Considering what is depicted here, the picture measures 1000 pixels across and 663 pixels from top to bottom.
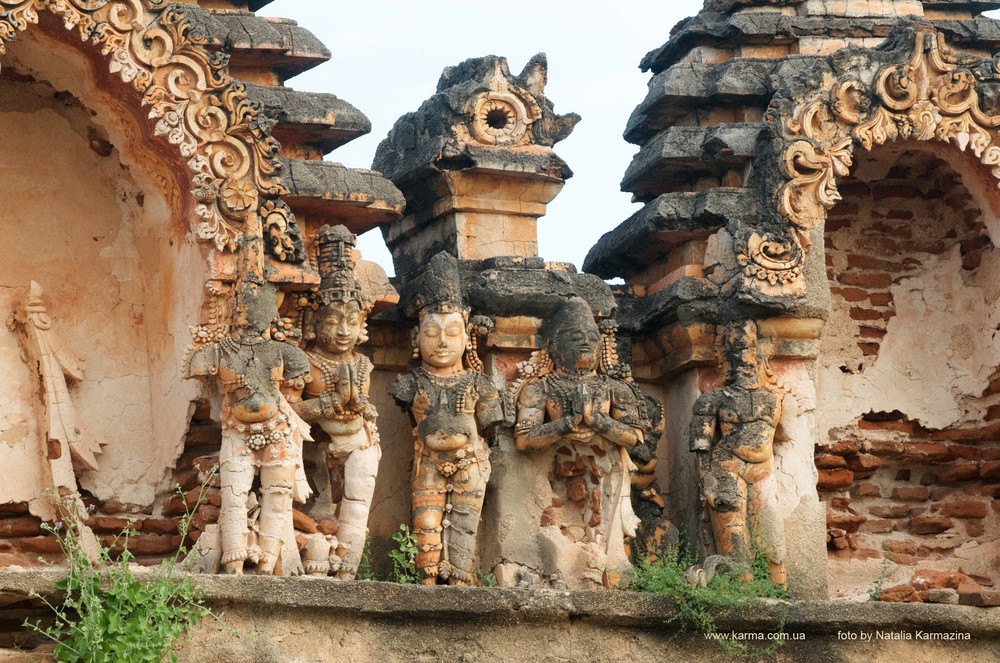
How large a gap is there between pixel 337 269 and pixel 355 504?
1.21 meters

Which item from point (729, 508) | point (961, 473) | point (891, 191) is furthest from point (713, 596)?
point (891, 191)

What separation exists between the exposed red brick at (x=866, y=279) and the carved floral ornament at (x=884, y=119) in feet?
2.88

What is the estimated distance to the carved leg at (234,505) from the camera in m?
12.2

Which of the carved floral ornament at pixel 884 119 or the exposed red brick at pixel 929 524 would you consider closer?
the carved floral ornament at pixel 884 119

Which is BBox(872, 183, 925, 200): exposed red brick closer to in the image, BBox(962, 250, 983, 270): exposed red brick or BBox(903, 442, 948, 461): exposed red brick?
BBox(962, 250, 983, 270): exposed red brick

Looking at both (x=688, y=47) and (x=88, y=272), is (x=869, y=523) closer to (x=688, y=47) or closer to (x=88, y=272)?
(x=688, y=47)

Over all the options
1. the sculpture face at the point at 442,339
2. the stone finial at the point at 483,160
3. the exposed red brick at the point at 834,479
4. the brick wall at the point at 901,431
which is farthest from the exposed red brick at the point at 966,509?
the sculpture face at the point at 442,339

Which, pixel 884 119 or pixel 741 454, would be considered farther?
pixel 884 119

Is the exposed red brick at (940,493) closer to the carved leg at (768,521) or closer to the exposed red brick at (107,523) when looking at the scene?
the carved leg at (768,521)

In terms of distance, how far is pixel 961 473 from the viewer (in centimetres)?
1471

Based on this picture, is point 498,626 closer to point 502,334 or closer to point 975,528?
point 502,334

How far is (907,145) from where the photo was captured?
1427 centimetres

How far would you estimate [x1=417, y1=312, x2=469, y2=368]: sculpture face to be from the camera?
520 inches

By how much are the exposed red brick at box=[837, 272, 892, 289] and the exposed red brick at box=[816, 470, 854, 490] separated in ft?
3.73
